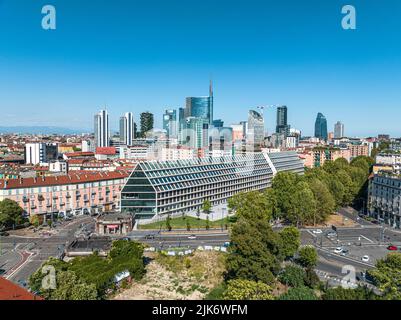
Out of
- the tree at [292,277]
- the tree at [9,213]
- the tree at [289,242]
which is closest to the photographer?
the tree at [292,277]

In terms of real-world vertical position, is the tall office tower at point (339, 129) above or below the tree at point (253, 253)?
above

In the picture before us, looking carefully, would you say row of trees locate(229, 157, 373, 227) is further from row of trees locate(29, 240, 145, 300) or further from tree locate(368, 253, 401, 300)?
row of trees locate(29, 240, 145, 300)

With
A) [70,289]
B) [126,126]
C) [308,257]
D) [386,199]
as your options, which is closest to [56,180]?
[70,289]

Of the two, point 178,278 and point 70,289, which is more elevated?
point 70,289

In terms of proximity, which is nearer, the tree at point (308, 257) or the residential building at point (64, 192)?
the tree at point (308, 257)

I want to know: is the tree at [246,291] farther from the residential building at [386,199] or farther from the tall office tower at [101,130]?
the tall office tower at [101,130]

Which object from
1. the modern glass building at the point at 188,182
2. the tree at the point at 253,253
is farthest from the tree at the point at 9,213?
the tree at the point at 253,253

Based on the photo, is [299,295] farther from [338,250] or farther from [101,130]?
[101,130]
